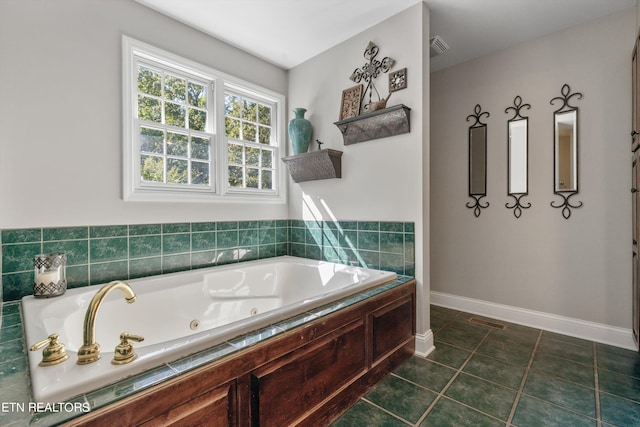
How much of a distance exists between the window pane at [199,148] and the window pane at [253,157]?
1.41ft

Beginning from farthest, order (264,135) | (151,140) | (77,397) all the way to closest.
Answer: (264,135) < (151,140) < (77,397)

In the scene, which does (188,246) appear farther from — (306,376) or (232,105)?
(306,376)

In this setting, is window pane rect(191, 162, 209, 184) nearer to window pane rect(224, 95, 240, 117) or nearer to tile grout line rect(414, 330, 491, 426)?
window pane rect(224, 95, 240, 117)

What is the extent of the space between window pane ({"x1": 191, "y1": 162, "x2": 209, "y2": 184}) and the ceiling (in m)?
1.15

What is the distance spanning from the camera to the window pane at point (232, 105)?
2793 millimetres

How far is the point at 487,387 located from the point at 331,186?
190cm

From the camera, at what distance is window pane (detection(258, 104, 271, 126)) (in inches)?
122

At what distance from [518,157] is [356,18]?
1903 millimetres

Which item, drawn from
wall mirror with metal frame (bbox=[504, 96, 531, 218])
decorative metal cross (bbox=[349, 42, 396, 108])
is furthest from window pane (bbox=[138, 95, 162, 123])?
→ wall mirror with metal frame (bbox=[504, 96, 531, 218])

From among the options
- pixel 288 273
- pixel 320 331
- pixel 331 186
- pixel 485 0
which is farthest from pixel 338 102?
pixel 320 331

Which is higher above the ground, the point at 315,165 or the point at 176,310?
the point at 315,165

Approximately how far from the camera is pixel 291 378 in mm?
1275

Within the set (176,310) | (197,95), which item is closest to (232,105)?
(197,95)

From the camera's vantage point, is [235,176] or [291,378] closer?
[291,378]
